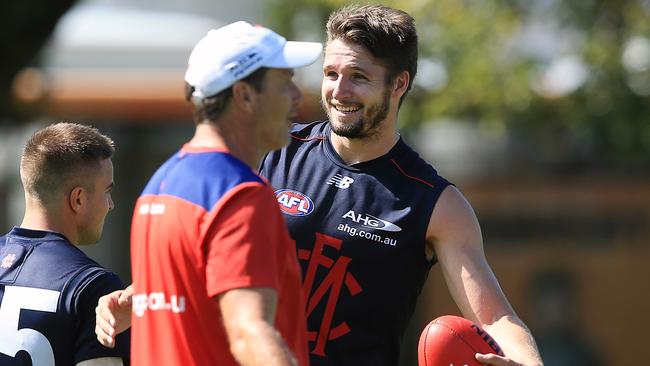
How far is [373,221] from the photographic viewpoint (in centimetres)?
531

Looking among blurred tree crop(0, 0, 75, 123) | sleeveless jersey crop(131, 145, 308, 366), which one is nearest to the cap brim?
sleeveless jersey crop(131, 145, 308, 366)

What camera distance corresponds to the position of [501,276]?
16.7 metres

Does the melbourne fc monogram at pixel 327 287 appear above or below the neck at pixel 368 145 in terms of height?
below

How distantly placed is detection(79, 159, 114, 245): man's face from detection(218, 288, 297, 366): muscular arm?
4.43 ft

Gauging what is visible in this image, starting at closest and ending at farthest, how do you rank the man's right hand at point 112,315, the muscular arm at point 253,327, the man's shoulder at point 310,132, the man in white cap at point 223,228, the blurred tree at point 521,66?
the muscular arm at point 253,327 < the man in white cap at point 223,228 < the man's right hand at point 112,315 < the man's shoulder at point 310,132 < the blurred tree at point 521,66

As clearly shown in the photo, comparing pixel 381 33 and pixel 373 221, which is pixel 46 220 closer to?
pixel 373 221

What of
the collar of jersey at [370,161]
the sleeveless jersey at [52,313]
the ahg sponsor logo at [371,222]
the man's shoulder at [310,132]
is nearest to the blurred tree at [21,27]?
the man's shoulder at [310,132]

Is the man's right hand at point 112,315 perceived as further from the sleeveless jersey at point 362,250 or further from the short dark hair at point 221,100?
the sleeveless jersey at point 362,250

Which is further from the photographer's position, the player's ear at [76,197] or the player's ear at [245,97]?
the player's ear at [76,197]

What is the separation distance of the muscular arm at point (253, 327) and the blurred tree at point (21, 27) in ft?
29.3

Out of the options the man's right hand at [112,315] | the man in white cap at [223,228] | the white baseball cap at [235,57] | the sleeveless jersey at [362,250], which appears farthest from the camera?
the sleeveless jersey at [362,250]

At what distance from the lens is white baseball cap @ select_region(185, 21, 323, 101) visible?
4.04m

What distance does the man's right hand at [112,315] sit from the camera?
14.9 ft

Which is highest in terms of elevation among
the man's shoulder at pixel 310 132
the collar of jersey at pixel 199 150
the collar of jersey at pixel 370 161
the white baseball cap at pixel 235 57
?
the white baseball cap at pixel 235 57
